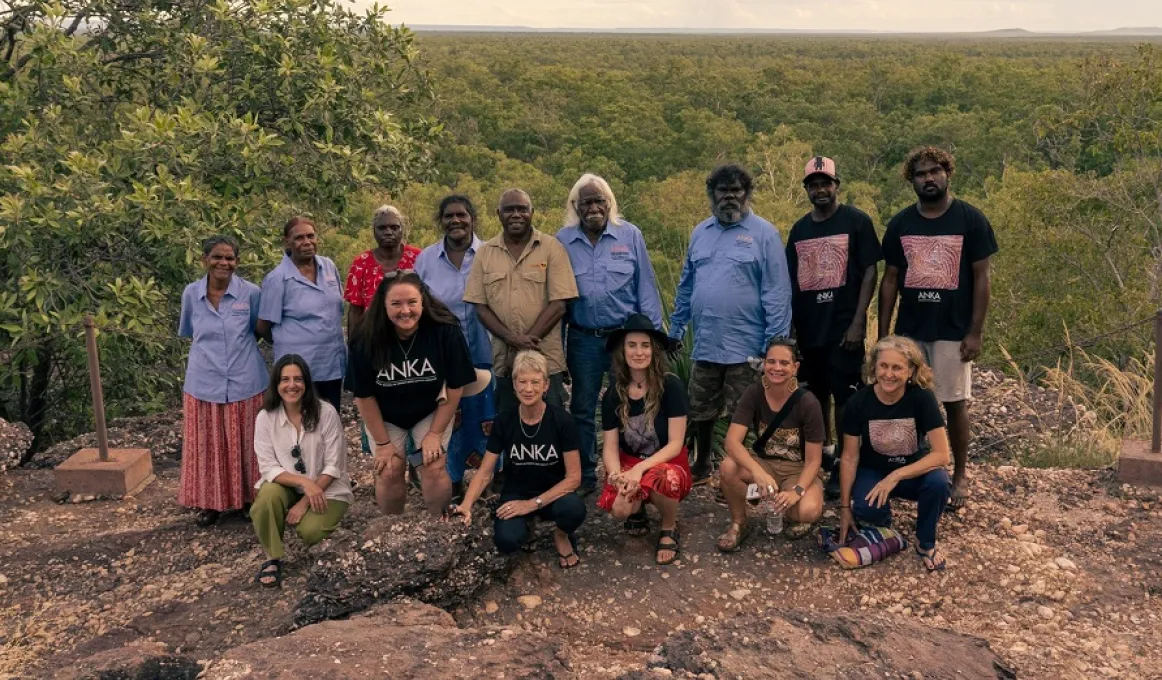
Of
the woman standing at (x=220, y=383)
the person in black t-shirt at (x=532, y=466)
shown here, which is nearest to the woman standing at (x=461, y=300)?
the person in black t-shirt at (x=532, y=466)

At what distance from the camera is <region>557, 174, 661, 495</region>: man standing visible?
438 cm

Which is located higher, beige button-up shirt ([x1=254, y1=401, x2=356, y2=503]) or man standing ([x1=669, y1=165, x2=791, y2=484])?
man standing ([x1=669, y1=165, x2=791, y2=484])

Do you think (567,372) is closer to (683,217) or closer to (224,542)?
(224,542)

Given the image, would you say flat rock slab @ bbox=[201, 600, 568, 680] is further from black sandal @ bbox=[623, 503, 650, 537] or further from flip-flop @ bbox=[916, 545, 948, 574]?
flip-flop @ bbox=[916, 545, 948, 574]

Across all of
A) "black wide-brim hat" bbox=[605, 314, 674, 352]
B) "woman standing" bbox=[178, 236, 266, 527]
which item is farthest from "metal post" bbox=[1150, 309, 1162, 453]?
"woman standing" bbox=[178, 236, 266, 527]

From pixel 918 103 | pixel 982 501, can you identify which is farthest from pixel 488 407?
pixel 918 103

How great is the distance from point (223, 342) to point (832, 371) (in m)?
2.83

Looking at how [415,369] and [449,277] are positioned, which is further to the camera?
[449,277]

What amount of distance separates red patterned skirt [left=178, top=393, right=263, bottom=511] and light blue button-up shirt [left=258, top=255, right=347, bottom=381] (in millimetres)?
409

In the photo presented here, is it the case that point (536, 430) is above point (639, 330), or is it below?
below

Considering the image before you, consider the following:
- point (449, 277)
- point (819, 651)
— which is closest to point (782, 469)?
point (819, 651)

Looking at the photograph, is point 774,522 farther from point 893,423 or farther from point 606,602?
point 606,602

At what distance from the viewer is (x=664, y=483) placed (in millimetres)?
4043

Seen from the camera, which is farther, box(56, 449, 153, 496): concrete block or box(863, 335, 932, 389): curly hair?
box(56, 449, 153, 496): concrete block
